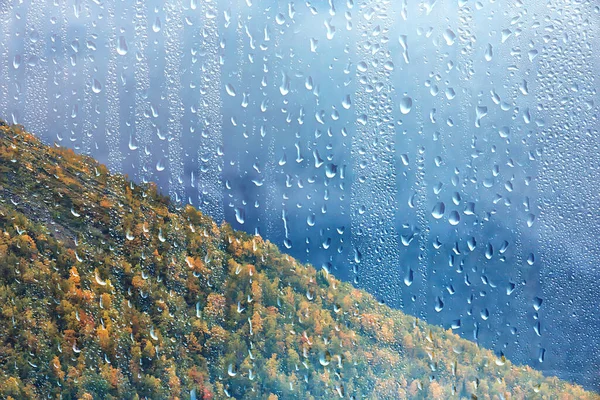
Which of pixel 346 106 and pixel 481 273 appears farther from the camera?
pixel 481 273

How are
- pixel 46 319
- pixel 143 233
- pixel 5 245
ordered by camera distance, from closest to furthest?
1. pixel 46 319
2. pixel 5 245
3. pixel 143 233

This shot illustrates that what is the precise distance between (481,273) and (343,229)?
92 cm

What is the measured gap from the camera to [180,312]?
4.03 meters

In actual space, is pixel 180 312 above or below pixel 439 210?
below

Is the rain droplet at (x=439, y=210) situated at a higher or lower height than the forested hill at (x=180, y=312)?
higher

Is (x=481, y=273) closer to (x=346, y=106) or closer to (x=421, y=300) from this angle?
(x=421, y=300)

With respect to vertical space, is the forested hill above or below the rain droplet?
below

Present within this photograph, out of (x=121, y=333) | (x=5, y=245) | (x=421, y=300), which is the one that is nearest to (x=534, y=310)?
(x=421, y=300)

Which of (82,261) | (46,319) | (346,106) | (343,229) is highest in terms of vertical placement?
(346,106)

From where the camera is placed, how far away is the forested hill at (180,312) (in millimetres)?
3633

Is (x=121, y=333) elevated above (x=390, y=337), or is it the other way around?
(x=390, y=337)

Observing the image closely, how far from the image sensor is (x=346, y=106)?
3578 mm

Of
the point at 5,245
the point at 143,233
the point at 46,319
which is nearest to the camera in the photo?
the point at 46,319

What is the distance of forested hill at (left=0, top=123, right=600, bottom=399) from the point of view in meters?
3.63
